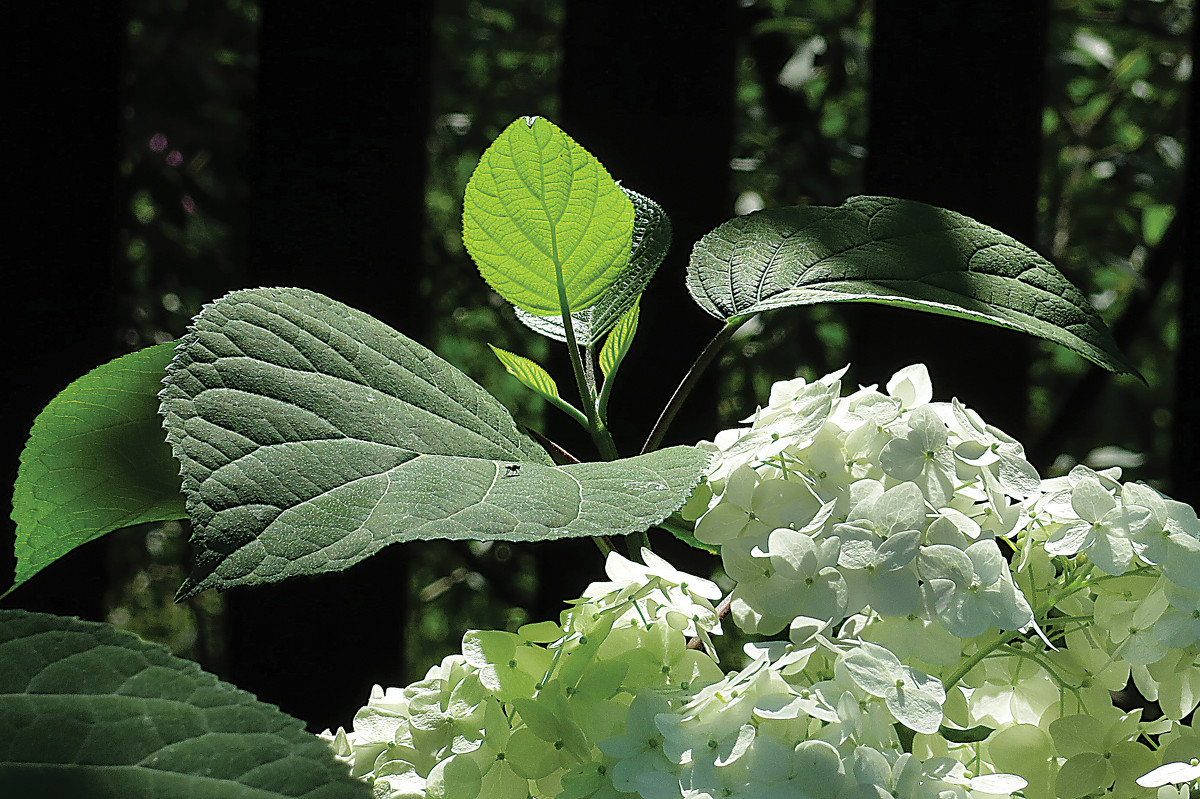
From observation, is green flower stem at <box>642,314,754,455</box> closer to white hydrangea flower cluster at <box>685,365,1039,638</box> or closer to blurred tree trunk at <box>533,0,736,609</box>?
white hydrangea flower cluster at <box>685,365,1039,638</box>

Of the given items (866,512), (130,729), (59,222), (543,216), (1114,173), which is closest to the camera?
(130,729)

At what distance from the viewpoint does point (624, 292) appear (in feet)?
1.63

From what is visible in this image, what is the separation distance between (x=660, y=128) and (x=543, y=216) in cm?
60

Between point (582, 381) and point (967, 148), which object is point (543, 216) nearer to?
point (582, 381)

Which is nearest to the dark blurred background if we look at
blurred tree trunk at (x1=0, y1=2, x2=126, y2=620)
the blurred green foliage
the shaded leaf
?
blurred tree trunk at (x1=0, y1=2, x2=126, y2=620)

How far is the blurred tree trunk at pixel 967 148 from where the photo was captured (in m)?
1.00

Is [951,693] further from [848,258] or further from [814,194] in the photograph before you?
[814,194]

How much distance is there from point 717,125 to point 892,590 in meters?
0.78

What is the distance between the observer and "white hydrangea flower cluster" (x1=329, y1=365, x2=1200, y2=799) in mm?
287

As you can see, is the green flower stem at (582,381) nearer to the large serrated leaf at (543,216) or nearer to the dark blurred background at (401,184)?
the large serrated leaf at (543,216)

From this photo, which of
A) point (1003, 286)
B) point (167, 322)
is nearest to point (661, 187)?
point (1003, 286)

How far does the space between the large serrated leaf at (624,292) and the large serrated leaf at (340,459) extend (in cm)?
11

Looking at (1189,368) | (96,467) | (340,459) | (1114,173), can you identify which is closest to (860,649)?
(340,459)

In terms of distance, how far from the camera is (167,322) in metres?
1.83
